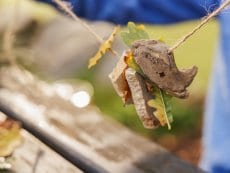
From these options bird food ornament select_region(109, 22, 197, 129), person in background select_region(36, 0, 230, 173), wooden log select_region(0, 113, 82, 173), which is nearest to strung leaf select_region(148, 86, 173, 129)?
bird food ornament select_region(109, 22, 197, 129)

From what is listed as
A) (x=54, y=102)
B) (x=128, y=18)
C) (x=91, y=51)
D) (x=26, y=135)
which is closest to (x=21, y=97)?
(x=54, y=102)

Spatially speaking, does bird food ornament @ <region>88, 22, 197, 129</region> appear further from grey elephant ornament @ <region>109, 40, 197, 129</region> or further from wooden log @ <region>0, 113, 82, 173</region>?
wooden log @ <region>0, 113, 82, 173</region>

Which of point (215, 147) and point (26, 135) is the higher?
point (215, 147)

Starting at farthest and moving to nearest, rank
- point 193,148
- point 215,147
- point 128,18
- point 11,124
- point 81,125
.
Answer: point 193,148, point 215,147, point 128,18, point 81,125, point 11,124

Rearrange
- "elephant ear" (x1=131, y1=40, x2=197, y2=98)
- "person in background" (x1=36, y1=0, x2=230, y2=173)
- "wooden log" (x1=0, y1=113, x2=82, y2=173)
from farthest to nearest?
"person in background" (x1=36, y1=0, x2=230, y2=173) < "wooden log" (x1=0, y1=113, x2=82, y2=173) < "elephant ear" (x1=131, y1=40, x2=197, y2=98)

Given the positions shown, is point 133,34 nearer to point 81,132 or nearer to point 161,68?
point 161,68

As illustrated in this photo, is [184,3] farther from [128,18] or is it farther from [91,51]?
[91,51]

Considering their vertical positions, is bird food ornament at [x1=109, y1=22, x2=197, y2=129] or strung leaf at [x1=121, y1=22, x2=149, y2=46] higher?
strung leaf at [x1=121, y1=22, x2=149, y2=46]

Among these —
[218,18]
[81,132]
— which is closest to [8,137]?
[81,132]
